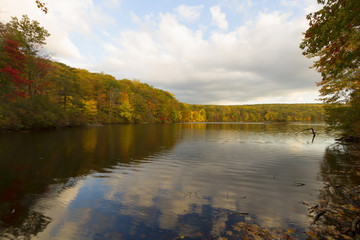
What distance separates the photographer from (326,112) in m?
18.0

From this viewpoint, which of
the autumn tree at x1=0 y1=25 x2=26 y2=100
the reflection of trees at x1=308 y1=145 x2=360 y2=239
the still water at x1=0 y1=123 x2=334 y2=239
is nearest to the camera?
the reflection of trees at x1=308 y1=145 x2=360 y2=239

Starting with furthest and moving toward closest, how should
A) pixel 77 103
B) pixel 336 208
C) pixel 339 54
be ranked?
pixel 77 103, pixel 339 54, pixel 336 208

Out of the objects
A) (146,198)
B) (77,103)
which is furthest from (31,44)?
(146,198)

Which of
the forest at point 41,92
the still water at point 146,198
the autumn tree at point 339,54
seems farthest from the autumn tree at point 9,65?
the autumn tree at point 339,54

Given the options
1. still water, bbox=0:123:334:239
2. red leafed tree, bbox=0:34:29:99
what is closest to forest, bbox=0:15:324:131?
red leafed tree, bbox=0:34:29:99

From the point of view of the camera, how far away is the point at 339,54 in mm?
7852

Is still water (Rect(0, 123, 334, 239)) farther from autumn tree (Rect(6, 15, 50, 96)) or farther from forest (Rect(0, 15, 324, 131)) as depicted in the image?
autumn tree (Rect(6, 15, 50, 96))

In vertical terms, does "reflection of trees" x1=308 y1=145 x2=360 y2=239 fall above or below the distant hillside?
below

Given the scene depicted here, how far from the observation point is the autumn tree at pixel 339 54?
20.0 feet

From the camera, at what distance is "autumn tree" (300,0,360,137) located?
240 inches

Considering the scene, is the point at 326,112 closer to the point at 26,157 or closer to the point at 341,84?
the point at 341,84

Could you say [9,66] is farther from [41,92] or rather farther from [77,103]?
[77,103]

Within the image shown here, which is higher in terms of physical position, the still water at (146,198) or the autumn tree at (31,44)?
the autumn tree at (31,44)

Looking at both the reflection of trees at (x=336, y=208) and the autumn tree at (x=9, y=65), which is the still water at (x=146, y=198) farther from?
A: the autumn tree at (x=9, y=65)
